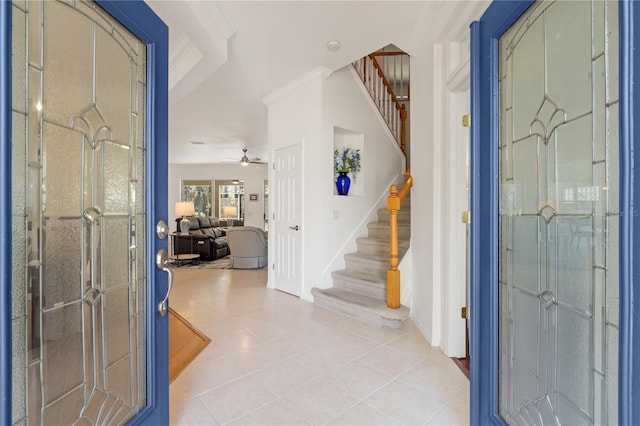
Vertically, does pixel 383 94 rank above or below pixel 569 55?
above

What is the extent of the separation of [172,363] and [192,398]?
0.55 m

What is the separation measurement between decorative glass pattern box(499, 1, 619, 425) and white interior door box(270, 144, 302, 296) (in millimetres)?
2990

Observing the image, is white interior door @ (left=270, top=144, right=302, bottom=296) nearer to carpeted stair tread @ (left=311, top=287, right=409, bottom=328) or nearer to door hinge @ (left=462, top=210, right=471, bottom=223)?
carpeted stair tread @ (left=311, top=287, right=409, bottom=328)

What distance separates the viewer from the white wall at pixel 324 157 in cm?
382

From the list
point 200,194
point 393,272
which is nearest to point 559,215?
point 393,272

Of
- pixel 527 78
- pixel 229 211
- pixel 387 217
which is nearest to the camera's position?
pixel 527 78

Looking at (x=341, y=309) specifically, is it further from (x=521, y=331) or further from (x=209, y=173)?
(x=209, y=173)

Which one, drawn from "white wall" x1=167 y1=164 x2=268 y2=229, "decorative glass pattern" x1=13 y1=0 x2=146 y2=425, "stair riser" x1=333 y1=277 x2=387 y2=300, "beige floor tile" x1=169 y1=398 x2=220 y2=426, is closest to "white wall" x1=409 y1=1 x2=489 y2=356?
"stair riser" x1=333 y1=277 x2=387 y2=300

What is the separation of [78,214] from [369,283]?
9.48 ft

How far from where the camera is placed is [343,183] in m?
4.14

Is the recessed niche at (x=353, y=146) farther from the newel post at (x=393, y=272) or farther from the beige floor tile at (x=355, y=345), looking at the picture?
the beige floor tile at (x=355, y=345)

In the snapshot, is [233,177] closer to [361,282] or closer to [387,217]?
[387,217]

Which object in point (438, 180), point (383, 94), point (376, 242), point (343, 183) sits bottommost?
point (376, 242)

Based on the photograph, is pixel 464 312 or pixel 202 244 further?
pixel 202 244
